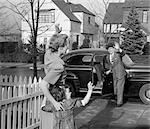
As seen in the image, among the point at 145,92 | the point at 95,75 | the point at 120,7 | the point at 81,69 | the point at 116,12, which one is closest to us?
the point at 145,92

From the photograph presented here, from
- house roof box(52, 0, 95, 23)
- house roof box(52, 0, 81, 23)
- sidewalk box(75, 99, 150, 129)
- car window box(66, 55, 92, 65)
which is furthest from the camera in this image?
house roof box(52, 0, 95, 23)

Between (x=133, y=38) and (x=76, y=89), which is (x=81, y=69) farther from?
(x=133, y=38)

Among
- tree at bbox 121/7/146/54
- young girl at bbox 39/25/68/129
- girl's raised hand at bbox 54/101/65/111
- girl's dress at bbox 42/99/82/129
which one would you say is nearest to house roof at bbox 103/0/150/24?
tree at bbox 121/7/146/54

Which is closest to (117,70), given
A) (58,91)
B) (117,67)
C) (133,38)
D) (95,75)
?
(117,67)

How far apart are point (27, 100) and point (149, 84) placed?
4.72m

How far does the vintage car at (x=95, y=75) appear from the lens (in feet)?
30.7

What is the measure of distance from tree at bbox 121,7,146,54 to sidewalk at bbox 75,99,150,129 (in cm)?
2504

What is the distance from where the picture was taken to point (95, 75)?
32.1 feet

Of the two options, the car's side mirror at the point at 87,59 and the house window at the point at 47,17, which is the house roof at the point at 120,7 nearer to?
the house window at the point at 47,17

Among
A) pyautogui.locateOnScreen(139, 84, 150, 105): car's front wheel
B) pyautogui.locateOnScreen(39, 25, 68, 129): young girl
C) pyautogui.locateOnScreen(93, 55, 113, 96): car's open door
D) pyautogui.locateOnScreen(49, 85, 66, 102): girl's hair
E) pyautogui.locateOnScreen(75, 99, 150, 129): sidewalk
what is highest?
pyautogui.locateOnScreen(39, 25, 68, 129): young girl

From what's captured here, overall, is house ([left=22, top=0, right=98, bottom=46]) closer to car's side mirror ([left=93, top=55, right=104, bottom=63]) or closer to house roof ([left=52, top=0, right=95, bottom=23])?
house roof ([left=52, top=0, right=95, bottom=23])

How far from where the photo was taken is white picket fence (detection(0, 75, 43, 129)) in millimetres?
5281

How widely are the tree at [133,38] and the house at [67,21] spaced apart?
725 centimetres

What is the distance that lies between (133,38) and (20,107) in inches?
1185
